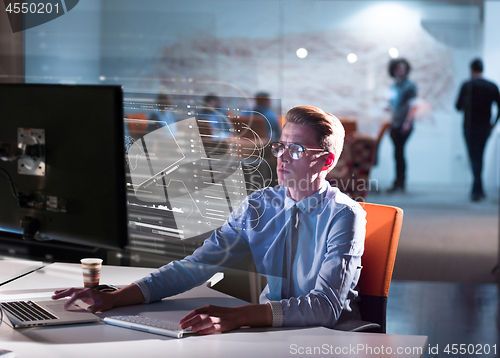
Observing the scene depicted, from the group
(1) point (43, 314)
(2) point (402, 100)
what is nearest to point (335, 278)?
(1) point (43, 314)

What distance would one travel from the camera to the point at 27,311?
1227 millimetres

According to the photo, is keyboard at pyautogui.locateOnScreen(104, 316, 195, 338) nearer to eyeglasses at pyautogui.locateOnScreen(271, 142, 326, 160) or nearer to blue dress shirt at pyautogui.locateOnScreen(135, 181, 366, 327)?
blue dress shirt at pyautogui.locateOnScreen(135, 181, 366, 327)

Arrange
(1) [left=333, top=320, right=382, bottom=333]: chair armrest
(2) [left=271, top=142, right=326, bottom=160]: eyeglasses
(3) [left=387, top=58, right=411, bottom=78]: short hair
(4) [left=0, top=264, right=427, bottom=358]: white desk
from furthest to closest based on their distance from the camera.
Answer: (3) [left=387, top=58, right=411, bottom=78]: short hair, (2) [left=271, top=142, right=326, bottom=160]: eyeglasses, (1) [left=333, top=320, right=382, bottom=333]: chair armrest, (4) [left=0, top=264, right=427, bottom=358]: white desk

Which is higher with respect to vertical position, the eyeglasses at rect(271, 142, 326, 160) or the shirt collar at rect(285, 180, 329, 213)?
the eyeglasses at rect(271, 142, 326, 160)

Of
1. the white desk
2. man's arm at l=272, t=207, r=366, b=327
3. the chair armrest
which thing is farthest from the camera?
the chair armrest

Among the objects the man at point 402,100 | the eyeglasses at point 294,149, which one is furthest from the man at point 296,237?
the man at point 402,100

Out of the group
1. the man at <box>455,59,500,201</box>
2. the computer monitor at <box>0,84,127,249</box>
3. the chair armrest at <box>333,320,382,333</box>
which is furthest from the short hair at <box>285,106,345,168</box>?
the man at <box>455,59,500,201</box>

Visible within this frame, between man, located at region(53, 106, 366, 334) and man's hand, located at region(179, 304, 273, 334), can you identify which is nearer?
man's hand, located at region(179, 304, 273, 334)

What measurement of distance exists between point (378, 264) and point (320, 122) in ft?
1.44

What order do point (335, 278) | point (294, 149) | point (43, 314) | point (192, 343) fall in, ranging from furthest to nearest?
point (294, 149) → point (335, 278) → point (43, 314) → point (192, 343)

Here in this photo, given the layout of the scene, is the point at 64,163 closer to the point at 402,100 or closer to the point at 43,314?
the point at 43,314

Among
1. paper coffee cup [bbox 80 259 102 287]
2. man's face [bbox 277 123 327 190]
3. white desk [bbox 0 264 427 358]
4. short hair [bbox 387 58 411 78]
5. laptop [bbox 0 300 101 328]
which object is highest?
short hair [bbox 387 58 411 78]

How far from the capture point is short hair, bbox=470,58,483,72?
17.6ft

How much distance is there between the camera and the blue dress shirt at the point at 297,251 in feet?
4.46
